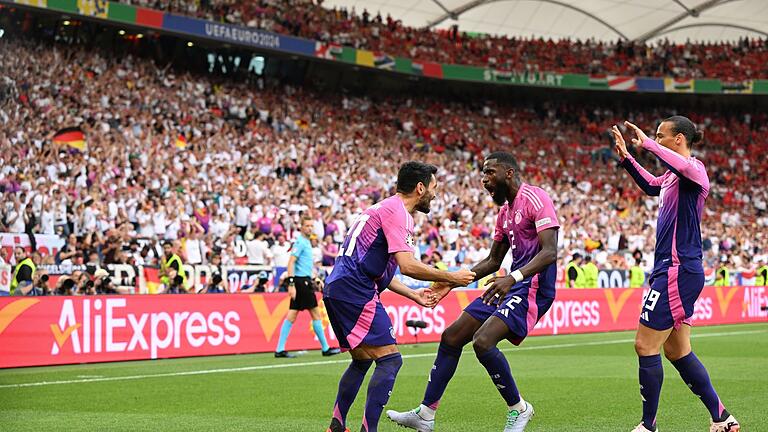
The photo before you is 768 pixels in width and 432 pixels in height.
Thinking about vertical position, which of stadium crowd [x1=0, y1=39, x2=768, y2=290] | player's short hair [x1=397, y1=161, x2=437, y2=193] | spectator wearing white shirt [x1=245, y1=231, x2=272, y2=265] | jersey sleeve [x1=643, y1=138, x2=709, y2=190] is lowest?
spectator wearing white shirt [x1=245, y1=231, x2=272, y2=265]

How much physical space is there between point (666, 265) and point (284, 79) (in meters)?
33.4

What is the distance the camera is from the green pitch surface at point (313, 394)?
30.1ft

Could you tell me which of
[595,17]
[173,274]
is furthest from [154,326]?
[595,17]

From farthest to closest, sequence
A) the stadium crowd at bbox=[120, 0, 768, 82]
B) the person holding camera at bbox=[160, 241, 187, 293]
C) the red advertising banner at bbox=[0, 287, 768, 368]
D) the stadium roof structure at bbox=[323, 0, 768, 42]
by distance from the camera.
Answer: the stadium roof structure at bbox=[323, 0, 768, 42], the stadium crowd at bbox=[120, 0, 768, 82], the person holding camera at bbox=[160, 241, 187, 293], the red advertising banner at bbox=[0, 287, 768, 368]

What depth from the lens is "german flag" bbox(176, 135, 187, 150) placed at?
29461 millimetres

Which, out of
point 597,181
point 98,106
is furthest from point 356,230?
point 597,181

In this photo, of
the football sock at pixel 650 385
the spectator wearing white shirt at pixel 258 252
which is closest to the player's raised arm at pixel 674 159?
the football sock at pixel 650 385

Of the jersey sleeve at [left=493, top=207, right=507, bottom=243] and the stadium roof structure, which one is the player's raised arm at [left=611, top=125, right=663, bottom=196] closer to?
the jersey sleeve at [left=493, top=207, right=507, bottom=243]

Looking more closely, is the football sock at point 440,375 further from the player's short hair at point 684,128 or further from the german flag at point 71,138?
the german flag at point 71,138

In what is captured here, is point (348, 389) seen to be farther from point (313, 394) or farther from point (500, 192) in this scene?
point (313, 394)

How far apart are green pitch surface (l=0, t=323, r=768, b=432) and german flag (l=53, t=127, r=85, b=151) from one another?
11443 mm

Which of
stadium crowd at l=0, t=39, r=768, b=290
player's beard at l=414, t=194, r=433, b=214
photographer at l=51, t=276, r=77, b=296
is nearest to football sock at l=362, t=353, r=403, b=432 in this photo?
player's beard at l=414, t=194, r=433, b=214

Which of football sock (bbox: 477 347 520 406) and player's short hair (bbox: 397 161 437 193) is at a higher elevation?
player's short hair (bbox: 397 161 437 193)

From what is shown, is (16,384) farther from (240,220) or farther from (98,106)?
(98,106)
